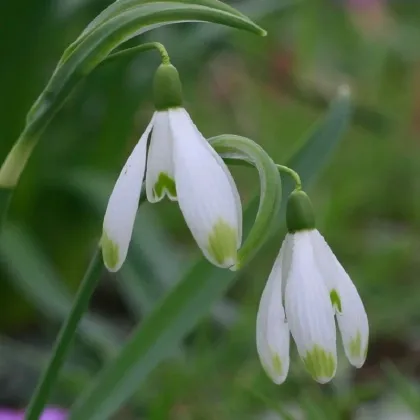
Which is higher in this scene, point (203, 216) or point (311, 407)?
point (203, 216)

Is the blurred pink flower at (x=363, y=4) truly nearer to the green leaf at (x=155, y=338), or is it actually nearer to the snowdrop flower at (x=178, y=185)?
the green leaf at (x=155, y=338)

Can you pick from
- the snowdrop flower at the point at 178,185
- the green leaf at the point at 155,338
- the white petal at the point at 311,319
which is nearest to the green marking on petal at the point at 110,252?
the snowdrop flower at the point at 178,185

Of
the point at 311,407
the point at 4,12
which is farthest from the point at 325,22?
the point at 311,407

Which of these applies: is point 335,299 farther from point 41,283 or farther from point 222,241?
point 41,283

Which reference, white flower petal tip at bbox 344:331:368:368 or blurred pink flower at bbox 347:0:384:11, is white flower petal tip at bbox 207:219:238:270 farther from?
blurred pink flower at bbox 347:0:384:11

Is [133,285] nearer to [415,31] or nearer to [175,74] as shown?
[175,74]

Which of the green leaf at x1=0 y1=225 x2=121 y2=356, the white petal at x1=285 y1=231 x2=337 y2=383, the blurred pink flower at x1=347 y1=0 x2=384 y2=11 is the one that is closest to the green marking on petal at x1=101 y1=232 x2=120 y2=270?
the white petal at x1=285 y1=231 x2=337 y2=383

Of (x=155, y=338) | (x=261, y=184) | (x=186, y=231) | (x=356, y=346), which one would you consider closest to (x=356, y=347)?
(x=356, y=346)
